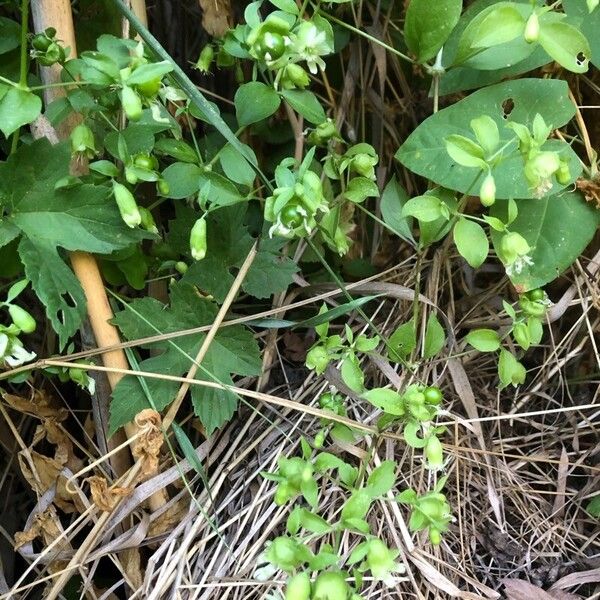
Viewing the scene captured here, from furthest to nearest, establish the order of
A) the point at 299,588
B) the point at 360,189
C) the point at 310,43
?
the point at 360,189, the point at 310,43, the point at 299,588

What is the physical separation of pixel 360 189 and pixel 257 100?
0.52 feet

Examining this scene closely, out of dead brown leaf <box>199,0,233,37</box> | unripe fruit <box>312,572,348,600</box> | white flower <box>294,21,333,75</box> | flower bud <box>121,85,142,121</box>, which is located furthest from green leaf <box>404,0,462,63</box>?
unripe fruit <box>312,572,348,600</box>

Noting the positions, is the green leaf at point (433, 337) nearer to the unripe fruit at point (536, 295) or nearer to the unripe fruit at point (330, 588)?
the unripe fruit at point (536, 295)

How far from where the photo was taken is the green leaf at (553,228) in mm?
→ 823

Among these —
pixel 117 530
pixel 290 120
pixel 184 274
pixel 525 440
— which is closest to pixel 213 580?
pixel 117 530

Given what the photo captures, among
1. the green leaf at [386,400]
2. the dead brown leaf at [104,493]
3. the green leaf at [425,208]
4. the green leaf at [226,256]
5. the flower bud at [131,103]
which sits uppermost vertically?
the flower bud at [131,103]

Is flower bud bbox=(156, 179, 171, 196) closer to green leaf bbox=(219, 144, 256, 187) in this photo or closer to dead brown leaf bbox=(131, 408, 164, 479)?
green leaf bbox=(219, 144, 256, 187)

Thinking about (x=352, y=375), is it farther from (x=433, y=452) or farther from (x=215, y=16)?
(x=215, y=16)

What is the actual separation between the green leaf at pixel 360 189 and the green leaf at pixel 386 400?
24cm

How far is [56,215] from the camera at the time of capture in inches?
29.3

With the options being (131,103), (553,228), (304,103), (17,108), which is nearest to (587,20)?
(553,228)

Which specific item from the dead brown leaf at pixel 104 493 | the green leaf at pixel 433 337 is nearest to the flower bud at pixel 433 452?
the green leaf at pixel 433 337

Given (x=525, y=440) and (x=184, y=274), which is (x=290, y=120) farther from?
(x=525, y=440)

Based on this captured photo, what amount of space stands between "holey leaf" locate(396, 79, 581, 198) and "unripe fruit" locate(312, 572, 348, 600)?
1.48 feet
